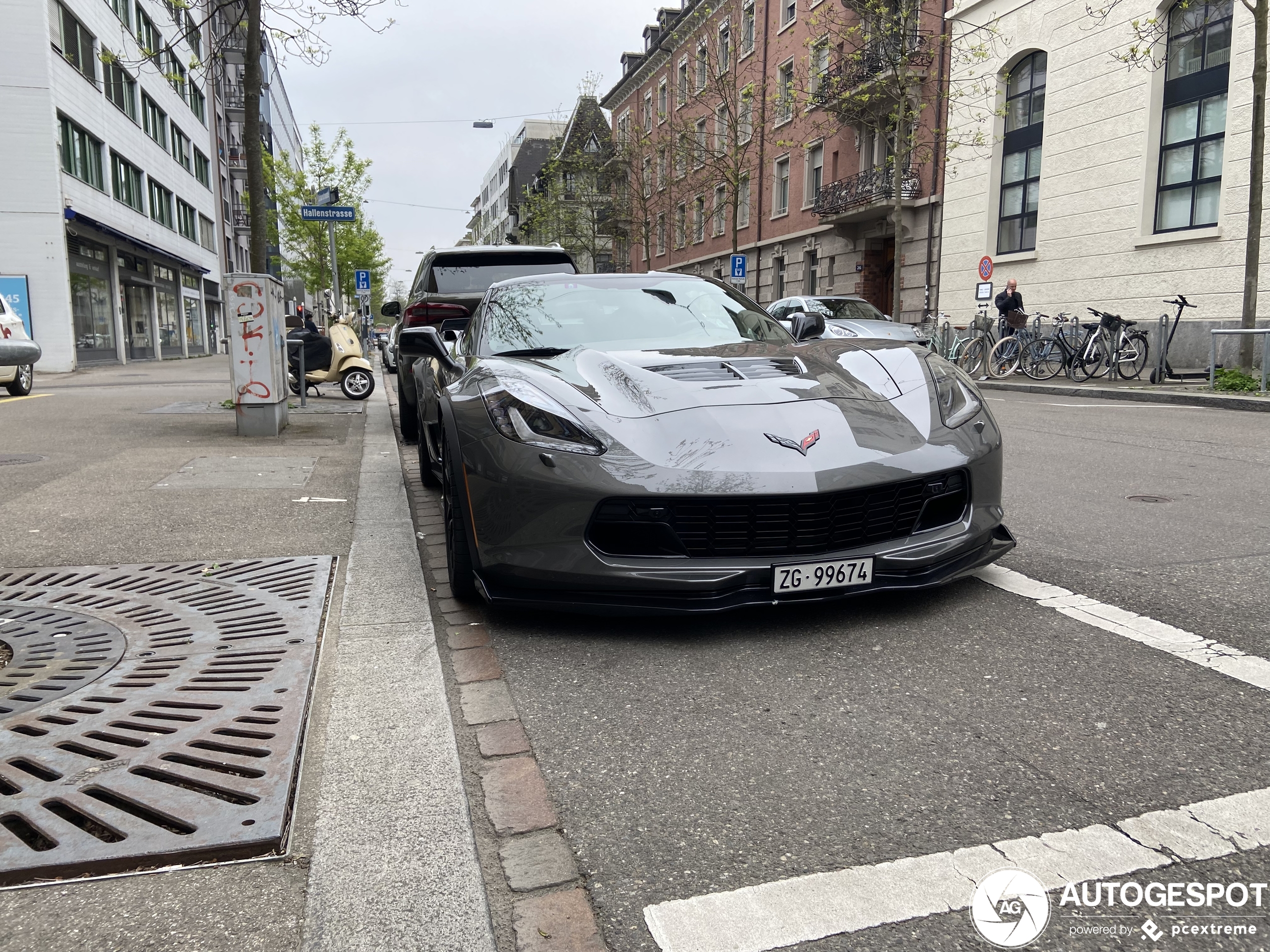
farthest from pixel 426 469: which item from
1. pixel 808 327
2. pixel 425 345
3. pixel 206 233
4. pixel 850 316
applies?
pixel 206 233

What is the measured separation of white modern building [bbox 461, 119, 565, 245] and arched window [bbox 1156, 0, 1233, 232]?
67.2 m

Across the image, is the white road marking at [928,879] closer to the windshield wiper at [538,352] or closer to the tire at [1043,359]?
the windshield wiper at [538,352]

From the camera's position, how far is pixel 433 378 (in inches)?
209

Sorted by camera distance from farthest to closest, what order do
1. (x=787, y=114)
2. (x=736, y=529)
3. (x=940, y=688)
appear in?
1. (x=787, y=114)
2. (x=736, y=529)
3. (x=940, y=688)

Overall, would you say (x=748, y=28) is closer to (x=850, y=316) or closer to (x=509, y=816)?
(x=850, y=316)

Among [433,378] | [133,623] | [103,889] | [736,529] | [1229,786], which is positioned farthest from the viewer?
[433,378]

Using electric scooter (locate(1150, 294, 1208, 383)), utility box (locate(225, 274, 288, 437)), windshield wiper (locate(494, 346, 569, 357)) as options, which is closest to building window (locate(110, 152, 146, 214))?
utility box (locate(225, 274, 288, 437))

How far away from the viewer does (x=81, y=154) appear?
2634 cm

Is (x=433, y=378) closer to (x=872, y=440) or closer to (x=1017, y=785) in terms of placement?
(x=872, y=440)

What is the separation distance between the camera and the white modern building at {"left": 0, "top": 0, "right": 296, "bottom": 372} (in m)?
23.3

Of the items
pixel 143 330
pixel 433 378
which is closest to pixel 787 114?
pixel 143 330

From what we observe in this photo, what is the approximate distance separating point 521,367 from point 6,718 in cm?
209

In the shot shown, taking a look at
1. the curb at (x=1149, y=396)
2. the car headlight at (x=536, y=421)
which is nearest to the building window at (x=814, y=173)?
the curb at (x=1149, y=396)

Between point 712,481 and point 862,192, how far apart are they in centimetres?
2799
